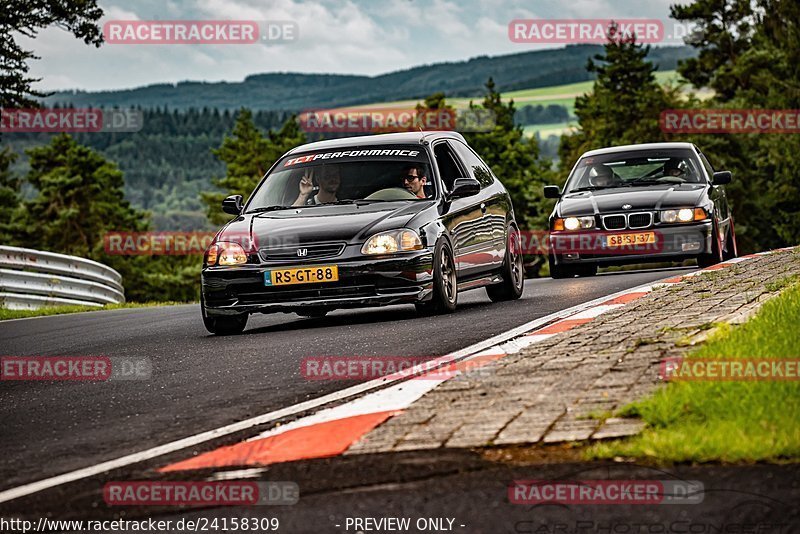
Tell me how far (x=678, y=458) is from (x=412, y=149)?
807 centimetres

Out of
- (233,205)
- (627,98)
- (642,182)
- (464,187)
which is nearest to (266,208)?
(233,205)

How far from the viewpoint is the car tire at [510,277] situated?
1317cm

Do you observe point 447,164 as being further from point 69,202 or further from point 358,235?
point 69,202

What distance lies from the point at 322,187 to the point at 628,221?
17.7ft

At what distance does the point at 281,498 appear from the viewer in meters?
4.52

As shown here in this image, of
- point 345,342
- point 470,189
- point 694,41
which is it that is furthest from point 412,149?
point 694,41

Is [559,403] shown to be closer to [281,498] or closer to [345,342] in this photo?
[281,498]

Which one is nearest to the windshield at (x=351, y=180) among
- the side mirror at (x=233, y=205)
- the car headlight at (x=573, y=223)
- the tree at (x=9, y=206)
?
the side mirror at (x=233, y=205)

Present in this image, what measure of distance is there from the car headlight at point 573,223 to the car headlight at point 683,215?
3.07 feet

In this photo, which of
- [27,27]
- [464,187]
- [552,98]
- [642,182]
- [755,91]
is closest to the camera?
[464,187]

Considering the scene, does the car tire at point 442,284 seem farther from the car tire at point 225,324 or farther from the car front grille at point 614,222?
the car front grille at point 614,222

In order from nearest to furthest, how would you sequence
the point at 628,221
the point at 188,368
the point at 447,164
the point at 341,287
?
the point at 188,368 → the point at 341,287 → the point at 447,164 → the point at 628,221

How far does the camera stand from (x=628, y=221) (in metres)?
16.2

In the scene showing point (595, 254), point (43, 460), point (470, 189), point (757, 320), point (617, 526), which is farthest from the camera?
point (595, 254)
